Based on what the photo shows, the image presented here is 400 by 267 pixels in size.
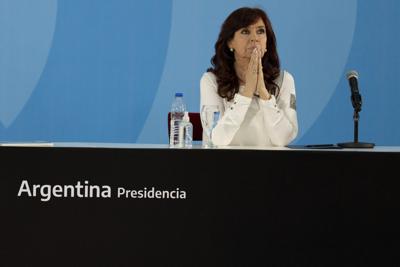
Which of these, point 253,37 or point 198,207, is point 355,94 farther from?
point 253,37

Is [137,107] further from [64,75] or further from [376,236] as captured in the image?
[376,236]

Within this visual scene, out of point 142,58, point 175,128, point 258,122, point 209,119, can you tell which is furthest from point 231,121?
point 142,58

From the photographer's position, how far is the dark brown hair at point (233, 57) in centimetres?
362

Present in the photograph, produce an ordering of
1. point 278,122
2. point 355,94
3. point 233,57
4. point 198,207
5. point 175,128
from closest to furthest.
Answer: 1. point 198,207
2. point 355,94
3. point 175,128
4. point 278,122
5. point 233,57

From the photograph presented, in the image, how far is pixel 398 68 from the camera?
487 centimetres

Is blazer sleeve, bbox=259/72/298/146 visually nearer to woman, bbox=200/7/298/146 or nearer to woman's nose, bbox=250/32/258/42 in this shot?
woman, bbox=200/7/298/146

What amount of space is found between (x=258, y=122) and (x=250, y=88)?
0.19 metres

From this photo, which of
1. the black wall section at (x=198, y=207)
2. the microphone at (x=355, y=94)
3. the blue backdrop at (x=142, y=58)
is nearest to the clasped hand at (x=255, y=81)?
the microphone at (x=355, y=94)

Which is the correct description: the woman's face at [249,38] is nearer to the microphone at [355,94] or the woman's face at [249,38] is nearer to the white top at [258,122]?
the white top at [258,122]

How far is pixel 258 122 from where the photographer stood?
11.3ft

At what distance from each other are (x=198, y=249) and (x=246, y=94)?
1.18m

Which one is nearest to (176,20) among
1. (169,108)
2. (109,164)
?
(169,108)

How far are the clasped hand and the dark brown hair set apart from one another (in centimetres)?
18

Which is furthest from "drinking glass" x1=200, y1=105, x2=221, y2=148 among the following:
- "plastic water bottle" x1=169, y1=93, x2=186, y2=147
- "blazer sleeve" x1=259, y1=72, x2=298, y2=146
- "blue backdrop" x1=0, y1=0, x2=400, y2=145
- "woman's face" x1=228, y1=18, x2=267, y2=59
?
"blue backdrop" x1=0, y1=0, x2=400, y2=145
